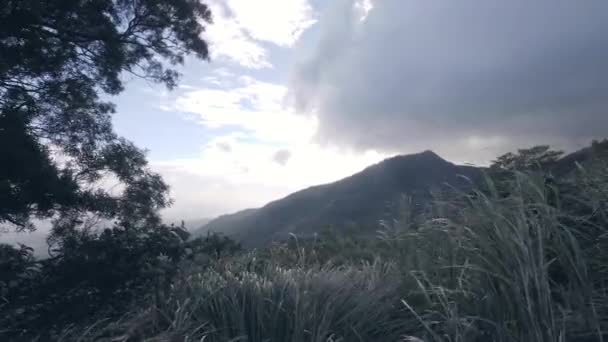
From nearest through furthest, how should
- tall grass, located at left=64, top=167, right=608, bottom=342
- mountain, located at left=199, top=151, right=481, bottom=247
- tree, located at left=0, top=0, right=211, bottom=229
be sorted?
tall grass, located at left=64, top=167, right=608, bottom=342
tree, located at left=0, top=0, right=211, bottom=229
mountain, located at left=199, top=151, right=481, bottom=247

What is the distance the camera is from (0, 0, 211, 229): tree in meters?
7.66

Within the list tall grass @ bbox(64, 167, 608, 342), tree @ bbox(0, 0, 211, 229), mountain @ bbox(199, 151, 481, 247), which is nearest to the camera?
tall grass @ bbox(64, 167, 608, 342)

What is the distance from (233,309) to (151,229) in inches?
110

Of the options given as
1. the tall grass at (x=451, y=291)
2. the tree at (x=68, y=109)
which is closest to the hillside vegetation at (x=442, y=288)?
the tall grass at (x=451, y=291)

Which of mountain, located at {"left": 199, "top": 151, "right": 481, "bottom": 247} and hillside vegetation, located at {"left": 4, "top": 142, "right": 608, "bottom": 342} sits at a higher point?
mountain, located at {"left": 199, "top": 151, "right": 481, "bottom": 247}

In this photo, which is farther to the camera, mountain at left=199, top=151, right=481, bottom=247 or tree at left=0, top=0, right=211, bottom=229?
mountain at left=199, top=151, right=481, bottom=247

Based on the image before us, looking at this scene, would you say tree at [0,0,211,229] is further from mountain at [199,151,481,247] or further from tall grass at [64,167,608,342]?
mountain at [199,151,481,247]

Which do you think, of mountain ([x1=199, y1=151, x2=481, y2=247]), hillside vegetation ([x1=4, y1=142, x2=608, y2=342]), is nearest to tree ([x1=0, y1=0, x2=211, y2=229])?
hillside vegetation ([x1=4, y1=142, x2=608, y2=342])

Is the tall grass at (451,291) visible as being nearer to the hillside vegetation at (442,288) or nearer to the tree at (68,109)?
the hillside vegetation at (442,288)

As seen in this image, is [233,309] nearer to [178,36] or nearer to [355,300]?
[355,300]

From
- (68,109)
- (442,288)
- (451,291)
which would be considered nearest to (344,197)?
(68,109)

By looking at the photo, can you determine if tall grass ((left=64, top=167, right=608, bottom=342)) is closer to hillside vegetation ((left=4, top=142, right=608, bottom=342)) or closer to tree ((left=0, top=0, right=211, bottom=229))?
hillside vegetation ((left=4, top=142, right=608, bottom=342))

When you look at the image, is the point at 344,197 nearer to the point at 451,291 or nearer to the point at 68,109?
the point at 68,109

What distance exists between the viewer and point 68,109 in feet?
29.1
